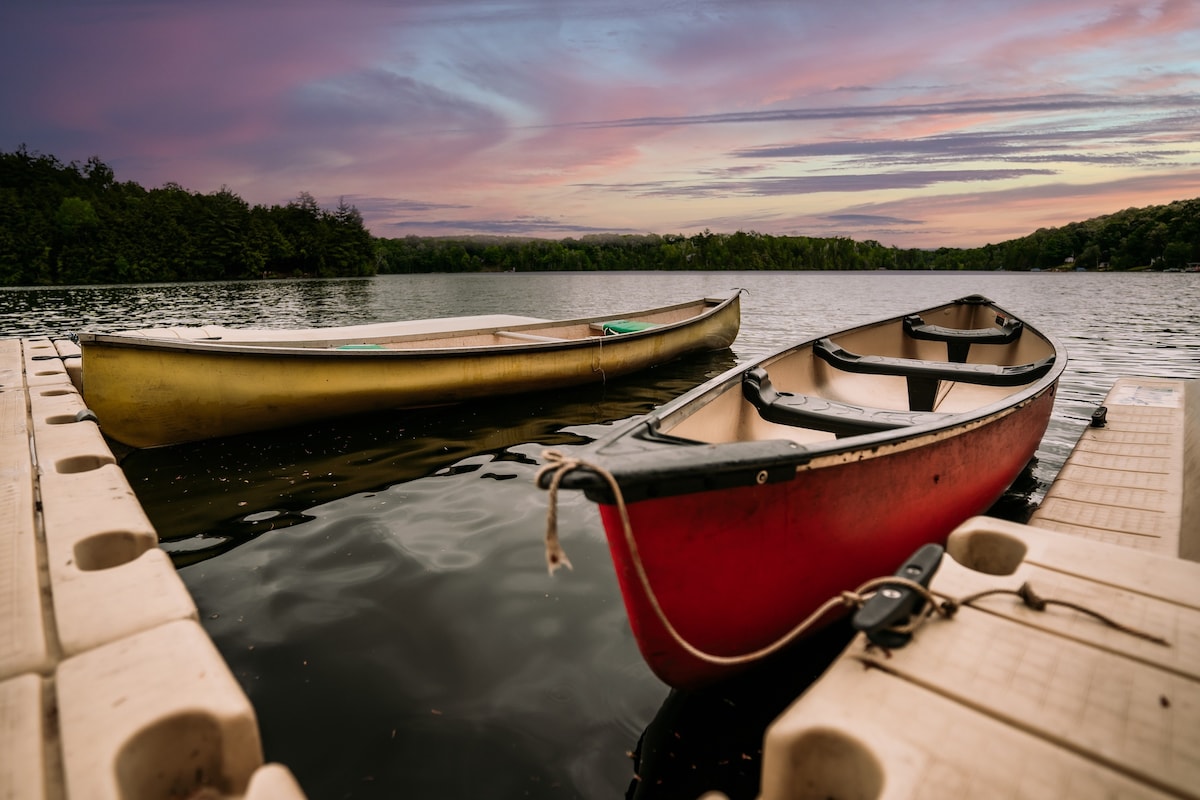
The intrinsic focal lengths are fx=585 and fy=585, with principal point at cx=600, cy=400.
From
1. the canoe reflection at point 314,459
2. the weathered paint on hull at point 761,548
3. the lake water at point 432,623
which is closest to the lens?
the weathered paint on hull at point 761,548

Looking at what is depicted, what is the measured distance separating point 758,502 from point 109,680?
2.72m

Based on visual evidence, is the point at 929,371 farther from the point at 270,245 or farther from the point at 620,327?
the point at 270,245

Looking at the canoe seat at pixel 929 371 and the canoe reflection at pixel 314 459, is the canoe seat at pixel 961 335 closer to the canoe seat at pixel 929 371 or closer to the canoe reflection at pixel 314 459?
the canoe seat at pixel 929 371

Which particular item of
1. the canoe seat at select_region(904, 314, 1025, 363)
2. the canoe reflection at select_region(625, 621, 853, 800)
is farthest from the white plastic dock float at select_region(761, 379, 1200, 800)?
the canoe seat at select_region(904, 314, 1025, 363)

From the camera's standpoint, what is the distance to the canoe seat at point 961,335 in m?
9.03

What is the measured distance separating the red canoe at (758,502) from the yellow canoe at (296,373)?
17.3 ft

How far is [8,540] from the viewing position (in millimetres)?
3002

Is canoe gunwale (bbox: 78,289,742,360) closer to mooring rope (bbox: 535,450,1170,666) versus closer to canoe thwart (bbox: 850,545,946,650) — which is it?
mooring rope (bbox: 535,450,1170,666)

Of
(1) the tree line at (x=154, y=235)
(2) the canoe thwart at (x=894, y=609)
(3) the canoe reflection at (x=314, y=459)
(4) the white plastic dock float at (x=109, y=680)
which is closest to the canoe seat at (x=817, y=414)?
(2) the canoe thwart at (x=894, y=609)

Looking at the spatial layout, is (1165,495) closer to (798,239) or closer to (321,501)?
(321,501)

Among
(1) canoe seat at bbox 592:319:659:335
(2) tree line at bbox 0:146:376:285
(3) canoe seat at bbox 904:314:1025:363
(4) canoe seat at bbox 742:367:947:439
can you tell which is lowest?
(4) canoe seat at bbox 742:367:947:439

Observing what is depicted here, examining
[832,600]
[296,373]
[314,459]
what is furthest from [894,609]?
[296,373]

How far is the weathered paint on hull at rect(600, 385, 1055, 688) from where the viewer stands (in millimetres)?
2873

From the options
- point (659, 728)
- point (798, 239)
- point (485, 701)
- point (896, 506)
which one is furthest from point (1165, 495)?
point (798, 239)
